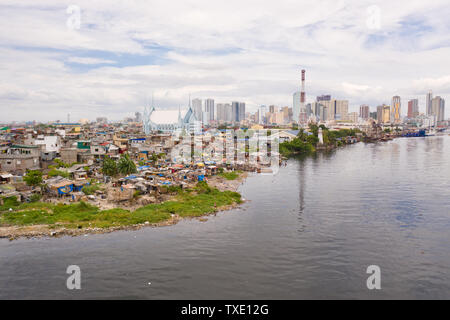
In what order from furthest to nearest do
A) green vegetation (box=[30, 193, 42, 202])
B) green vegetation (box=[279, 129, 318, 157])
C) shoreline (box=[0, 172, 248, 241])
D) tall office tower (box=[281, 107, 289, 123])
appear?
tall office tower (box=[281, 107, 289, 123]) → green vegetation (box=[279, 129, 318, 157]) → green vegetation (box=[30, 193, 42, 202]) → shoreline (box=[0, 172, 248, 241])

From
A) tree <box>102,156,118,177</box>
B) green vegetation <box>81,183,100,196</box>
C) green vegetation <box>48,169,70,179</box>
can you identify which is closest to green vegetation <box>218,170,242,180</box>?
tree <box>102,156,118,177</box>

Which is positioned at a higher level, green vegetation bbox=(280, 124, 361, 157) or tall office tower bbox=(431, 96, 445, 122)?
tall office tower bbox=(431, 96, 445, 122)

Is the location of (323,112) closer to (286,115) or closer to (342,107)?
(342,107)

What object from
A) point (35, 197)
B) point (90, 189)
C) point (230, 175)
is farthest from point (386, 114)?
point (35, 197)

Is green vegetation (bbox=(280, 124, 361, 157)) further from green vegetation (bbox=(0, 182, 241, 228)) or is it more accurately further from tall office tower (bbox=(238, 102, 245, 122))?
tall office tower (bbox=(238, 102, 245, 122))

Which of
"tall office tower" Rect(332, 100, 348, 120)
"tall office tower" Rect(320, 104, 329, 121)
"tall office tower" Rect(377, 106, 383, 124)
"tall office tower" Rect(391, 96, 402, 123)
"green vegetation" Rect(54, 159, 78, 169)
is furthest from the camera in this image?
"tall office tower" Rect(391, 96, 402, 123)

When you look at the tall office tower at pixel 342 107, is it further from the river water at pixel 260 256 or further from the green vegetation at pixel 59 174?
the green vegetation at pixel 59 174

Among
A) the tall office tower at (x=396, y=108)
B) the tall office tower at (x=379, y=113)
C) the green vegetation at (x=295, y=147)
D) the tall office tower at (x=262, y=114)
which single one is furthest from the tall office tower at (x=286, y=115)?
the green vegetation at (x=295, y=147)
